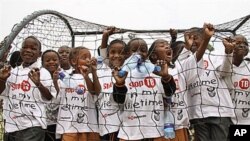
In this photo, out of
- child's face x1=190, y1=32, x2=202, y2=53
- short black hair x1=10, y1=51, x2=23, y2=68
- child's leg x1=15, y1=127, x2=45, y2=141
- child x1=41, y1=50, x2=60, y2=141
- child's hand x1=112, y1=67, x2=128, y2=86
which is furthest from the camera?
short black hair x1=10, y1=51, x2=23, y2=68

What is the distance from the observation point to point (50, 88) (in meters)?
3.22

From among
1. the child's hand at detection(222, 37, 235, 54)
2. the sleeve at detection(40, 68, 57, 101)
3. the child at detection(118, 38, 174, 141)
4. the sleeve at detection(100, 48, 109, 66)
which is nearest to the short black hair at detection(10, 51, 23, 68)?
the sleeve at detection(40, 68, 57, 101)

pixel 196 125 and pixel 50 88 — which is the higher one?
pixel 50 88

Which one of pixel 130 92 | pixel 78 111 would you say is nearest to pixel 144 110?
pixel 130 92

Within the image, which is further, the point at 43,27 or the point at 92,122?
the point at 43,27

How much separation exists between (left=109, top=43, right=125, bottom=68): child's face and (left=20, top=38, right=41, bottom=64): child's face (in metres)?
0.52

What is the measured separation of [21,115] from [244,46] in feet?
5.04

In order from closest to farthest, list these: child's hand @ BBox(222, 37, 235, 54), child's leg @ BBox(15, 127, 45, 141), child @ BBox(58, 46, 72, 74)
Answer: child's hand @ BBox(222, 37, 235, 54), child's leg @ BBox(15, 127, 45, 141), child @ BBox(58, 46, 72, 74)

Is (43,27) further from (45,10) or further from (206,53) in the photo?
(206,53)

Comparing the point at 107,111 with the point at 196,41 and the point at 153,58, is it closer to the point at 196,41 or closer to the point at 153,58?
the point at 153,58

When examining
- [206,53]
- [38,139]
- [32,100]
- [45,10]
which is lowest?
[38,139]

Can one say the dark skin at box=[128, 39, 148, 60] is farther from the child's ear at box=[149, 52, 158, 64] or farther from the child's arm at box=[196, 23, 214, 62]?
the child's arm at box=[196, 23, 214, 62]

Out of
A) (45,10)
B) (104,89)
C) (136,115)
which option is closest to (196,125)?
(136,115)

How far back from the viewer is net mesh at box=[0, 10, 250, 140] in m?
3.39
